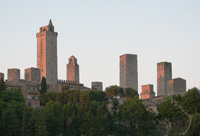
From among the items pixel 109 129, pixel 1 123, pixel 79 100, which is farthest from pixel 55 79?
pixel 1 123

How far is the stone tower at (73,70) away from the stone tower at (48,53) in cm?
500

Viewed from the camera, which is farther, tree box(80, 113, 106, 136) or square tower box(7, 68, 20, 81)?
square tower box(7, 68, 20, 81)

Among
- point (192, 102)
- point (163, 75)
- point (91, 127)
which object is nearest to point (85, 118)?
point (91, 127)

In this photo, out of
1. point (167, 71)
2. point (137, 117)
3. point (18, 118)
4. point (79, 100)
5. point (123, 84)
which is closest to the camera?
point (18, 118)

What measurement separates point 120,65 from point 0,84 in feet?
94.7

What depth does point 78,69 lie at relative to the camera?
266ft

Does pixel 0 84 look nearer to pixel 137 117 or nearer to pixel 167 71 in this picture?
pixel 137 117

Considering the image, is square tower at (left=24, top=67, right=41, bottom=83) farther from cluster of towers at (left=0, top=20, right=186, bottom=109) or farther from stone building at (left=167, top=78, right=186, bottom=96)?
stone building at (left=167, top=78, right=186, bottom=96)

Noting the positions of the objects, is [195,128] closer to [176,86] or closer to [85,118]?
[85,118]

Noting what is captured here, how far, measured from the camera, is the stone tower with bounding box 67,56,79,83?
79938 mm

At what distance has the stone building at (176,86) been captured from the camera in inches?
2856

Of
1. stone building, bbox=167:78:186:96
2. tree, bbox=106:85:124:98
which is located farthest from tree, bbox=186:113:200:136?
stone building, bbox=167:78:186:96

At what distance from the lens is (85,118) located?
45.7m

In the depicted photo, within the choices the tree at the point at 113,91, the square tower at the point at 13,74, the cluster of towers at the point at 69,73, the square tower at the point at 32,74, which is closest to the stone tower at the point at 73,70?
the cluster of towers at the point at 69,73
